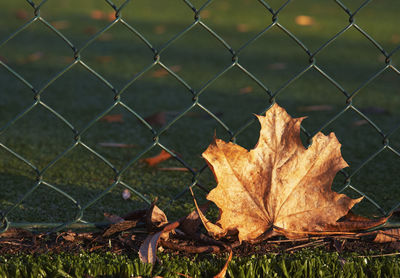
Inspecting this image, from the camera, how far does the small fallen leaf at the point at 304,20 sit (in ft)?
A: 19.6

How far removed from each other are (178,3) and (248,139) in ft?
15.5

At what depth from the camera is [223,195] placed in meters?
1.55

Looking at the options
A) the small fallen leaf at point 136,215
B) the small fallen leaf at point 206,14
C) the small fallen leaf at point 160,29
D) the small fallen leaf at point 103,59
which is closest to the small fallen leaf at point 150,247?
the small fallen leaf at point 136,215

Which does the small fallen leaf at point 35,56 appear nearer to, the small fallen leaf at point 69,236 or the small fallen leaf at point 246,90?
the small fallen leaf at point 246,90

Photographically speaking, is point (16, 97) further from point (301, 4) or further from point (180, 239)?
point (301, 4)

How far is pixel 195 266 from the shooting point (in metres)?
1.49

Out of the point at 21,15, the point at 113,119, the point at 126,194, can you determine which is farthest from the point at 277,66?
the point at 21,15

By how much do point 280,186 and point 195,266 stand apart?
1.11 feet

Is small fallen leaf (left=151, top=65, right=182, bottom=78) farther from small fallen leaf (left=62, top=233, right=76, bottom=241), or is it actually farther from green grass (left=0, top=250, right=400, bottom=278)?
green grass (left=0, top=250, right=400, bottom=278)

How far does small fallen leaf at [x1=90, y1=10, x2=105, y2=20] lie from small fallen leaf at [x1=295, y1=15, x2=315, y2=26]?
2.20 m

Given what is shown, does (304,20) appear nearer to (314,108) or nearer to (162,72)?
(162,72)

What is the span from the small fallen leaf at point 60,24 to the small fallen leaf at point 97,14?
16.7 inches

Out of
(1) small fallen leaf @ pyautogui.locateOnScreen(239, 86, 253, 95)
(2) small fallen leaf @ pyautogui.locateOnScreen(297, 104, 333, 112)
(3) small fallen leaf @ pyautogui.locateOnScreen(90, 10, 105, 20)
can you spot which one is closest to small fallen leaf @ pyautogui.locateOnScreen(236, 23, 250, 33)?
(3) small fallen leaf @ pyautogui.locateOnScreen(90, 10, 105, 20)

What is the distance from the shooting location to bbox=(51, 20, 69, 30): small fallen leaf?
5586 millimetres
